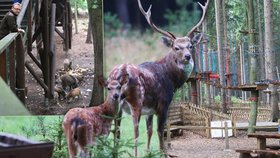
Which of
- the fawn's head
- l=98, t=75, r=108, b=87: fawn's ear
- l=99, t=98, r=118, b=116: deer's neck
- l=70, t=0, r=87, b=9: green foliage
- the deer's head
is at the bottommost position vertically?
l=99, t=98, r=118, b=116: deer's neck

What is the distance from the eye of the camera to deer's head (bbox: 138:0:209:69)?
15.7ft

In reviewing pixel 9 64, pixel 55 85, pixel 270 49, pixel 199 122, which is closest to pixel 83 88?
pixel 55 85

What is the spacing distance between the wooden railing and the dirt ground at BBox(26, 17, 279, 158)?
0.22 meters

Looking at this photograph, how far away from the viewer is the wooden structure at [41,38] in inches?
200

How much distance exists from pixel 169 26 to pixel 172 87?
56 cm

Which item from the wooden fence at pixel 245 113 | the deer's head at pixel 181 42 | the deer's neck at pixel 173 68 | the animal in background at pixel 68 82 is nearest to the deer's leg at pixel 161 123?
the deer's neck at pixel 173 68

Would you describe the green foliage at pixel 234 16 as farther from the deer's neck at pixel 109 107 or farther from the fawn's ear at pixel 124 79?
the deer's neck at pixel 109 107

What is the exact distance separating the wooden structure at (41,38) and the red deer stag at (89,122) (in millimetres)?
783

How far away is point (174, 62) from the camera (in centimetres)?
488

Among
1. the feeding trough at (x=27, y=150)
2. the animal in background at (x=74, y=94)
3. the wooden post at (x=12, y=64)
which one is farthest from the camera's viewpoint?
the animal in background at (x=74, y=94)

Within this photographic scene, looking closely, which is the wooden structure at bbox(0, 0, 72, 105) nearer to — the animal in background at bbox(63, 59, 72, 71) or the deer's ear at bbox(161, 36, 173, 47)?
the animal in background at bbox(63, 59, 72, 71)

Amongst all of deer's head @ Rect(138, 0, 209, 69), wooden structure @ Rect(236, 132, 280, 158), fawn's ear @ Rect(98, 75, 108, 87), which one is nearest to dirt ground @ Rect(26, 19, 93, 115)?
fawn's ear @ Rect(98, 75, 108, 87)

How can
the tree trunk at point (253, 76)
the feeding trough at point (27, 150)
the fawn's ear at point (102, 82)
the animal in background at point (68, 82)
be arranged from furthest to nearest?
the tree trunk at point (253, 76) < the animal in background at point (68, 82) < the fawn's ear at point (102, 82) < the feeding trough at point (27, 150)

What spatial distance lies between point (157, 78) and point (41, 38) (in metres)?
2.03
